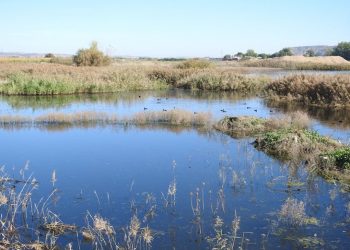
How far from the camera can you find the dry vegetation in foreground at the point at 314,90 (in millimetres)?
25188

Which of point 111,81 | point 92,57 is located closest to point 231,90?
point 111,81

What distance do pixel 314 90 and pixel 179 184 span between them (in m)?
18.2

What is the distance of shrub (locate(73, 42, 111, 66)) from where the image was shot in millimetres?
54062

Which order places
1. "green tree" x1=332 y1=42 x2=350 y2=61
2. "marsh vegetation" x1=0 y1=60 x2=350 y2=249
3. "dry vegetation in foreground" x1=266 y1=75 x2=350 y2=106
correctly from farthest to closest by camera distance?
1. "green tree" x1=332 y1=42 x2=350 y2=61
2. "dry vegetation in foreground" x1=266 y1=75 x2=350 y2=106
3. "marsh vegetation" x1=0 y1=60 x2=350 y2=249

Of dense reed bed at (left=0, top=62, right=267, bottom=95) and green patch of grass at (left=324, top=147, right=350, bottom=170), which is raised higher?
dense reed bed at (left=0, top=62, right=267, bottom=95)

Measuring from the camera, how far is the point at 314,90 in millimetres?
27016

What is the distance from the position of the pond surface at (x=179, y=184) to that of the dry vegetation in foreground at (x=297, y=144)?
1.51 feet

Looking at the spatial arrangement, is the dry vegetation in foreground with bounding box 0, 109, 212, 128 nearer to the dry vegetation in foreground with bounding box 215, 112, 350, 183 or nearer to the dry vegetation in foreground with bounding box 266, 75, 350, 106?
the dry vegetation in foreground with bounding box 215, 112, 350, 183

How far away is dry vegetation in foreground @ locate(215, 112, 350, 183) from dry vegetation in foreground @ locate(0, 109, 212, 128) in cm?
141

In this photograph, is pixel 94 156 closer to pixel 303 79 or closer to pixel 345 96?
pixel 345 96

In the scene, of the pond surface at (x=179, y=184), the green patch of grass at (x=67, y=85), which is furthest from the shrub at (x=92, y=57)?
the pond surface at (x=179, y=184)

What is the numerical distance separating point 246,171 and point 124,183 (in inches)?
125

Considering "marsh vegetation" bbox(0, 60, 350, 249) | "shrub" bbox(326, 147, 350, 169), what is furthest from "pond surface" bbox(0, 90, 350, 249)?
"shrub" bbox(326, 147, 350, 169)

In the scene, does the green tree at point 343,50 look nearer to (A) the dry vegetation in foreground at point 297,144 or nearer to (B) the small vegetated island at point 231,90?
(B) the small vegetated island at point 231,90
